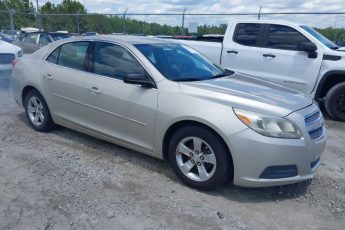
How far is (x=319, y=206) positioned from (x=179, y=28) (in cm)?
1182

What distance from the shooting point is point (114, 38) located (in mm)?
4535

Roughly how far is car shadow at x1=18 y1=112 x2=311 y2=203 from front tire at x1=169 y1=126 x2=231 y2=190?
16 cm

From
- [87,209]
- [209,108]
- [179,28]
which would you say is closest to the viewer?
[87,209]

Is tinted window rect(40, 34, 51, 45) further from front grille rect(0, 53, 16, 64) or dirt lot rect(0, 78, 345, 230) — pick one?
dirt lot rect(0, 78, 345, 230)

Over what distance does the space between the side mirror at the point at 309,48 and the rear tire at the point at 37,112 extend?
4.71 metres

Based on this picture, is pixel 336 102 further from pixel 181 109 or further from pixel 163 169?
pixel 181 109

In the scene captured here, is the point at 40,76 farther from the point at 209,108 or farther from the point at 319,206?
the point at 319,206

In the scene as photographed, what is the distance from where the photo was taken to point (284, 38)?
7.04 metres

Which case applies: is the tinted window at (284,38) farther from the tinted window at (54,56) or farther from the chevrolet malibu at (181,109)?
the tinted window at (54,56)

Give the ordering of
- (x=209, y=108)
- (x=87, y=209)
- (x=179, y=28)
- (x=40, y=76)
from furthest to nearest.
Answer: (x=179, y=28) < (x=40, y=76) < (x=209, y=108) < (x=87, y=209)

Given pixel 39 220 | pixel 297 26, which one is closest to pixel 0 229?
pixel 39 220

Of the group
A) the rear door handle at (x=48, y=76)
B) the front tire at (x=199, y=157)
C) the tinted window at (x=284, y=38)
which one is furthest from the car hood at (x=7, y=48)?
the front tire at (x=199, y=157)

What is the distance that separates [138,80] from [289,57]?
13.3ft

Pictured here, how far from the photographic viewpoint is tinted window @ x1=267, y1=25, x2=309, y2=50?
6902mm
